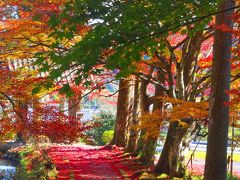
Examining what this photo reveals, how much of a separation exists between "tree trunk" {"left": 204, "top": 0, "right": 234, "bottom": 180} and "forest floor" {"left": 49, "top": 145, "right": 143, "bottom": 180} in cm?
573

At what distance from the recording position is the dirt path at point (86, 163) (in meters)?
14.5

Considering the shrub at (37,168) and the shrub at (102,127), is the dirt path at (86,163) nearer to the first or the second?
the shrub at (37,168)

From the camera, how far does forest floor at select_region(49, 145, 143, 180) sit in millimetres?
14492

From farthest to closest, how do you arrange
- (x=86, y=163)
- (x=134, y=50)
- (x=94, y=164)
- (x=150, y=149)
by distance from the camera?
(x=86, y=163), (x=94, y=164), (x=150, y=149), (x=134, y=50)

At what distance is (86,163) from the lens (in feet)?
56.7

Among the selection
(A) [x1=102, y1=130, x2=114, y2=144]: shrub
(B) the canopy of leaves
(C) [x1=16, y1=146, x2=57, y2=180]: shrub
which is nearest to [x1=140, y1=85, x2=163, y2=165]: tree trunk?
(C) [x1=16, y1=146, x2=57, y2=180]: shrub

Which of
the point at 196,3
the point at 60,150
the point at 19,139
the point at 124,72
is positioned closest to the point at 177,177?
the point at 124,72

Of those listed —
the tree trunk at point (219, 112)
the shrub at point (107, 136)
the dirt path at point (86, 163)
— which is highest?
the tree trunk at point (219, 112)

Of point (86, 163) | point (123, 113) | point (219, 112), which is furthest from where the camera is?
point (123, 113)

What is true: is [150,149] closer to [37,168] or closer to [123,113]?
[123,113]

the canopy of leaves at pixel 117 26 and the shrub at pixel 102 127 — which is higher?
the canopy of leaves at pixel 117 26

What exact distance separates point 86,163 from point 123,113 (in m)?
4.22

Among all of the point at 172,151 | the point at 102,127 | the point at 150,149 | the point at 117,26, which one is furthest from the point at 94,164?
the point at 102,127

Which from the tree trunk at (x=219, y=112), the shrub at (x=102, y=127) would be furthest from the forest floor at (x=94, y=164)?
the shrub at (x=102, y=127)
